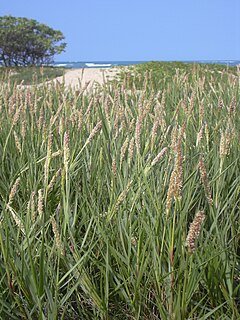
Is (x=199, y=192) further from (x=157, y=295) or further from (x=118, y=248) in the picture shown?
(x=157, y=295)

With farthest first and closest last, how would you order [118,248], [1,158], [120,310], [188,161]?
[1,158] < [188,161] < [118,248] < [120,310]

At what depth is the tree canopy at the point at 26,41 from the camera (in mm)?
18844

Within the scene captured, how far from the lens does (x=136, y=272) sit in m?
1.37

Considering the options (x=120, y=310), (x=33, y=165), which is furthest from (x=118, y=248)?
(x=33, y=165)

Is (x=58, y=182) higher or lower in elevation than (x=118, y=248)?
higher

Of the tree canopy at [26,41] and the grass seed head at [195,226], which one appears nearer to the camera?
the grass seed head at [195,226]

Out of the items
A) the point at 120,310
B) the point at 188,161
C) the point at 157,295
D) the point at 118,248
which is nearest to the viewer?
the point at 157,295

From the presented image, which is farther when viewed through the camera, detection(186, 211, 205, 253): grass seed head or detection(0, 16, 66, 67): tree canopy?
detection(0, 16, 66, 67): tree canopy

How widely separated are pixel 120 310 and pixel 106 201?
419 millimetres

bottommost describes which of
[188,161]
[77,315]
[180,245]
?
[77,315]

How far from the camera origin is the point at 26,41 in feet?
62.7

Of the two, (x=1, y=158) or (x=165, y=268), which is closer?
(x=165, y=268)

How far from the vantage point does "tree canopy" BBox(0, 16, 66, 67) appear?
18.8 m

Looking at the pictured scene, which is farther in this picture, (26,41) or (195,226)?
(26,41)
